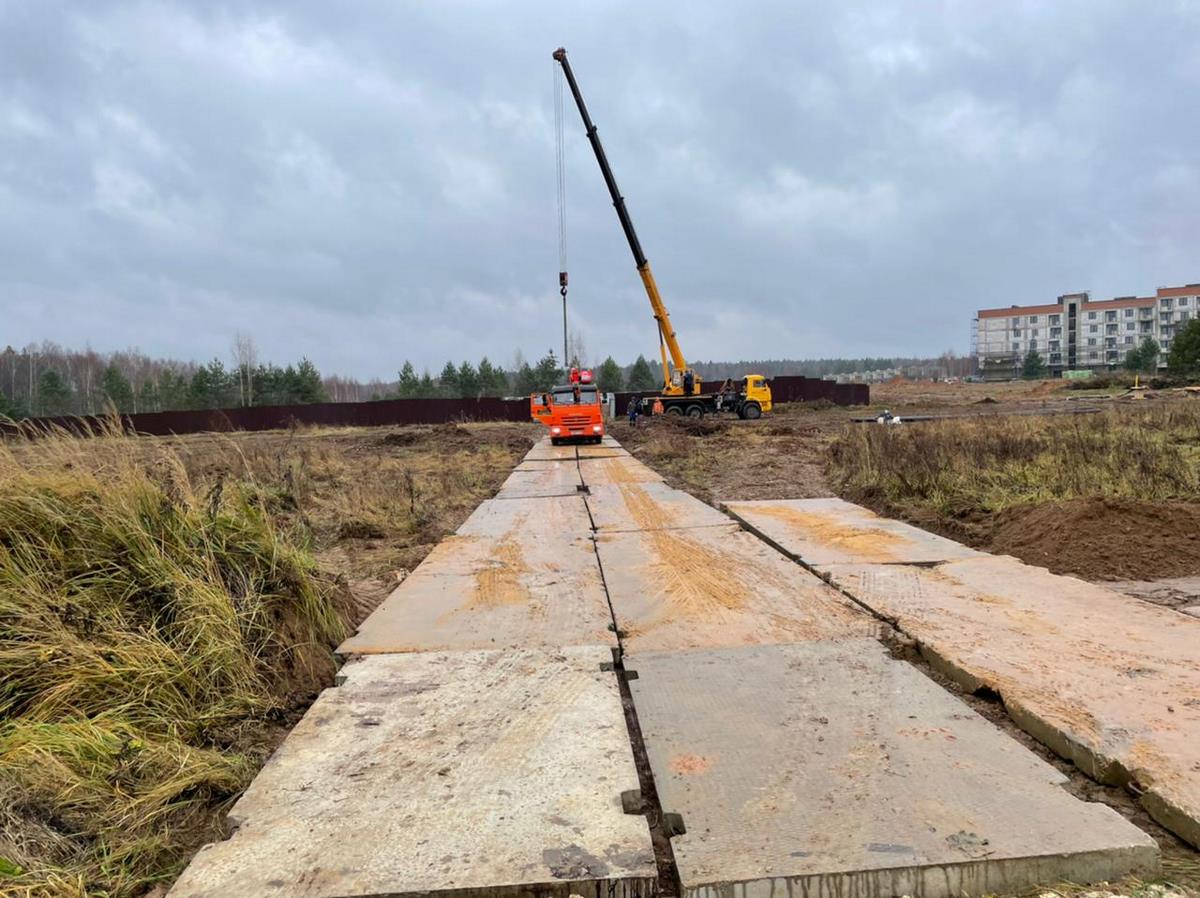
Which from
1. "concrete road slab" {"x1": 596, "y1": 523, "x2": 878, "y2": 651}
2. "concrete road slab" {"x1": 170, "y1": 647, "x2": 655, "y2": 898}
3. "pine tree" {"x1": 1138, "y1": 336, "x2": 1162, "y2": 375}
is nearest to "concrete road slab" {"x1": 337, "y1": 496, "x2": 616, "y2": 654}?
"concrete road slab" {"x1": 596, "y1": 523, "x2": 878, "y2": 651}

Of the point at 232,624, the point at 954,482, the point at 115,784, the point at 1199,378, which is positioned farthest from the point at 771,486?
the point at 1199,378

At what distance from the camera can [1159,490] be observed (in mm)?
8703

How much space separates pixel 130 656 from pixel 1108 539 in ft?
25.1

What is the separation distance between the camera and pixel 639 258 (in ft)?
99.2

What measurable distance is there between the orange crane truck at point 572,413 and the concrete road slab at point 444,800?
780 inches

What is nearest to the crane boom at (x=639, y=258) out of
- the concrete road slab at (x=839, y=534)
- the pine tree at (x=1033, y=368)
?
the concrete road slab at (x=839, y=534)

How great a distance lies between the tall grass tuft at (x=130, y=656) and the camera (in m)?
2.64

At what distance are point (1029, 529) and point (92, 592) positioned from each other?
25.6 ft

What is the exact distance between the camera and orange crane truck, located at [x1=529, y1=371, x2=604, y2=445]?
23.6 m

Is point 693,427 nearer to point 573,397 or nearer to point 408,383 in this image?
point 573,397

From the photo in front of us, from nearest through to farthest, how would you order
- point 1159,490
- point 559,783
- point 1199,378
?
point 559,783 → point 1159,490 → point 1199,378

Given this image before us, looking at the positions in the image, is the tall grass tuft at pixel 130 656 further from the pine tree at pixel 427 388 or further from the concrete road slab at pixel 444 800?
the pine tree at pixel 427 388

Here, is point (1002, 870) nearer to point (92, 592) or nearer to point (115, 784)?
point (115, 784)

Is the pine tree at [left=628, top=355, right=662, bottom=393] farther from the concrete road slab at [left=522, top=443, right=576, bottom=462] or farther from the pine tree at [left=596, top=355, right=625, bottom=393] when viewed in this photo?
the concrete road slab at [left=522, top=443, right=576, bottom=462]
